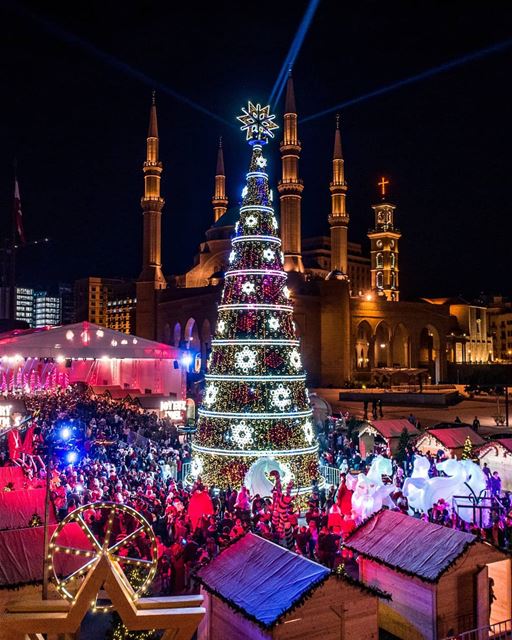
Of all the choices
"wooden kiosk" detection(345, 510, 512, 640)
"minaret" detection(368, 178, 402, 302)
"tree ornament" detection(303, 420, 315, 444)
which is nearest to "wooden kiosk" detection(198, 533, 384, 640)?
"wooden kiosk" detection(345, 510, 512, 640)

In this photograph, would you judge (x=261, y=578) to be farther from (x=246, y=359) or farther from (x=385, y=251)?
(x=385, y=251)

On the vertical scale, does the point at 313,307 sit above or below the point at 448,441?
above

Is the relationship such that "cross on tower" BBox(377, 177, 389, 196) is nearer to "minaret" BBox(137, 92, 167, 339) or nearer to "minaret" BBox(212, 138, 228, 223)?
"minaret" BBox(212, 138, 228, 223)

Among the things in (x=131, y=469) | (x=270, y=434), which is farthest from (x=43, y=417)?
(x=270, y=434)

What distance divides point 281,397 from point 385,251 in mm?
61960

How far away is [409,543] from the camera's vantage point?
7.81 m

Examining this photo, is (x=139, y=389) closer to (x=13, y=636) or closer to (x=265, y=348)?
(x=265, y=348)

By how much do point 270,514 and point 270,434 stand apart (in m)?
1.96

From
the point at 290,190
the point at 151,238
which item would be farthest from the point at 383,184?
the point at 151,238

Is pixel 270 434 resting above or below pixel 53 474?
above

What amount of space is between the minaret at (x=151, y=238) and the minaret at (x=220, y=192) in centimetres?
1838

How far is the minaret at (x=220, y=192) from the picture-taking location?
74.1m

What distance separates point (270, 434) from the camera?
39.4 feet

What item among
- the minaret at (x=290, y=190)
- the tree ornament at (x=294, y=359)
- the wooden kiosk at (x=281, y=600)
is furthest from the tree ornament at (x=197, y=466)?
the minaret at (x=290, y=190)
